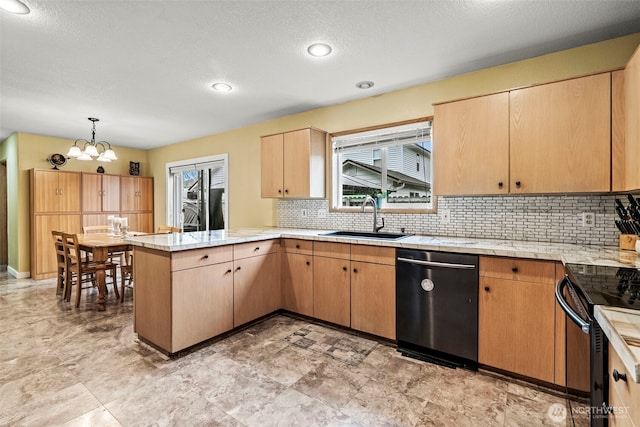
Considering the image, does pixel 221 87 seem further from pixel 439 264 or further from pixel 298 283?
pixel 439 264

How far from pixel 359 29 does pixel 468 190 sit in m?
Answer: 1.46

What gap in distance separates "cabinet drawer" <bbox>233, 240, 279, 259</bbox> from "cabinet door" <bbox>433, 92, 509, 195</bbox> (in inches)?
65.9

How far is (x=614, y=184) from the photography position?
6.51 feet

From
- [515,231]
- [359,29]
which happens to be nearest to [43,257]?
[359,29]

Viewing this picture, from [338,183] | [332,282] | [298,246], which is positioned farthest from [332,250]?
[338,183]

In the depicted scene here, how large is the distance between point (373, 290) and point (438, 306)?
55 cm

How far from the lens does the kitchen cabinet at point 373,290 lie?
8.45 feet

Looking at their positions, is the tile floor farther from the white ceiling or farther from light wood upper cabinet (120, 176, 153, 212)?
light wood upper cabinet (120, 176, 153, 212)

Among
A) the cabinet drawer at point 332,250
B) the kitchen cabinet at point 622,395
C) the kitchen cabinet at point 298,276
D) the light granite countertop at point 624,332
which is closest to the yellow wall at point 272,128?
the kitchen cabinet at point 298,276

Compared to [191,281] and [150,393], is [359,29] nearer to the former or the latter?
[191,281]

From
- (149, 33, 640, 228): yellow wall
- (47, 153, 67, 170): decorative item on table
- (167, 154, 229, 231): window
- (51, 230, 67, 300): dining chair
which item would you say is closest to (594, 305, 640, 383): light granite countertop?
(149, 33, 640, 228): yellow wall

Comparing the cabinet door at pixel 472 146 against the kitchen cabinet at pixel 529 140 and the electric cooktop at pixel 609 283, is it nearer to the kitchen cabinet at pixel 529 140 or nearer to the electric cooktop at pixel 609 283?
the kitchen cabinet at pixel 529 140

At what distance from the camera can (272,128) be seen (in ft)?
14.1

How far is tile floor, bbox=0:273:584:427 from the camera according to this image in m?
1.74
